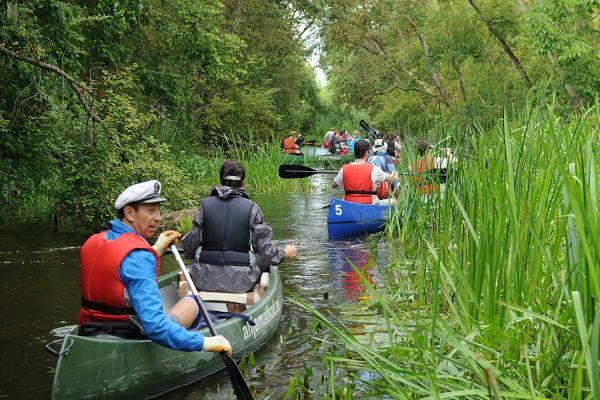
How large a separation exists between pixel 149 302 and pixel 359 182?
7299 mm

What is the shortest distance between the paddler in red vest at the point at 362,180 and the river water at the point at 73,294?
0.68m

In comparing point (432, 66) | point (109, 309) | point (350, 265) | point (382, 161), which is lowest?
point (350, 265)

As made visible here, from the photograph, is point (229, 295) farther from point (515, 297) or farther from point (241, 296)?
point (515, 297)

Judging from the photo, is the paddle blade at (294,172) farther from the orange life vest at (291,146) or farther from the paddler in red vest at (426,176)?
the orange life vest at (291,146)

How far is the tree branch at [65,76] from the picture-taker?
9875 millimetres

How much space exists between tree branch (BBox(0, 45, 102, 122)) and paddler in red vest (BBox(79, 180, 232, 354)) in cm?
615

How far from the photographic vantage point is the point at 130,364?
459 centimetres

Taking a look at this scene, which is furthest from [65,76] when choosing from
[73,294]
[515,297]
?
[515,297]

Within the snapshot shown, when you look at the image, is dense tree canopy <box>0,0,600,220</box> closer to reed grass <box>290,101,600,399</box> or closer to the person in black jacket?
reed grass <box>290,101,600,399</box>

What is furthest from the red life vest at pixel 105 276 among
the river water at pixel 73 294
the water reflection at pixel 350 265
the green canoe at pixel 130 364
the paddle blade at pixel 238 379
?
the water reflection at pixel 350 265

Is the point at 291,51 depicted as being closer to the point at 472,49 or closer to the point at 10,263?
the point at 472,49

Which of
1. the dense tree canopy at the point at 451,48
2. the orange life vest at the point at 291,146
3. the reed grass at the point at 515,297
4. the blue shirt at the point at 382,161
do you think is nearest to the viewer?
the reed grass at the point at 515,297

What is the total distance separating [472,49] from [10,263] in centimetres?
1821

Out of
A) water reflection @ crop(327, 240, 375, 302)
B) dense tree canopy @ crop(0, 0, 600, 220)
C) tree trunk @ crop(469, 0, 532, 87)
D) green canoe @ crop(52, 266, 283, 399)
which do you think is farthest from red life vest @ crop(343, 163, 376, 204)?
tree trunk @ crop(469, 0, 532, 87)
